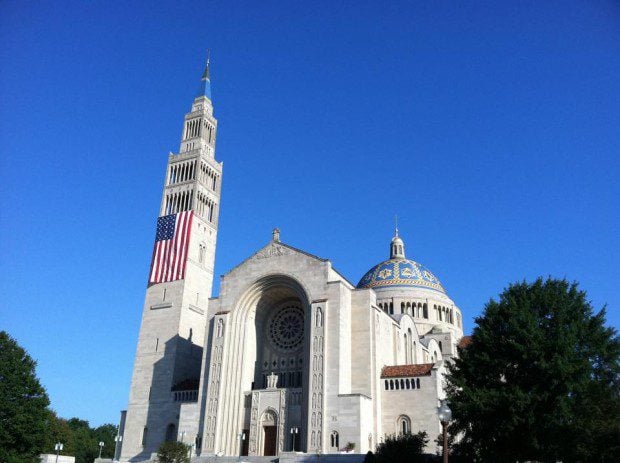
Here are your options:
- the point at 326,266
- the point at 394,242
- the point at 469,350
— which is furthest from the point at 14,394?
the point at 394,242

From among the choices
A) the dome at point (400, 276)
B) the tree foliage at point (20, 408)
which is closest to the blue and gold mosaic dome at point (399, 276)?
the dome at point (400, 276)

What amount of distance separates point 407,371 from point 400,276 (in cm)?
2094

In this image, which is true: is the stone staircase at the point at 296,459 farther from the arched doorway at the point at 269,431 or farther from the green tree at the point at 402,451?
the green tree at the point at 402,451

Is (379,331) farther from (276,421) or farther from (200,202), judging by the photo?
(200,202)

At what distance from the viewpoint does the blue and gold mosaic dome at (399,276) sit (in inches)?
2431

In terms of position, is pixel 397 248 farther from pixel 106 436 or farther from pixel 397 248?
pixel 106 436

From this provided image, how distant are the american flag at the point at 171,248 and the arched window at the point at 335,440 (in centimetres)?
2165

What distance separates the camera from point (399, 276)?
62.0 meters

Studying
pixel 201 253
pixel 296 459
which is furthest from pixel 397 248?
pixel 296 459

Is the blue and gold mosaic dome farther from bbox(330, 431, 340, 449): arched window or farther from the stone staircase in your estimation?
the stone staircase

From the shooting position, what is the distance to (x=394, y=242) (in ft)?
224

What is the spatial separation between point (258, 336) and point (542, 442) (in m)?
26.2

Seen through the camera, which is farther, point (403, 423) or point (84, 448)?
point (84, 448)

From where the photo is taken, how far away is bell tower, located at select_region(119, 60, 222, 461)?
158ft
